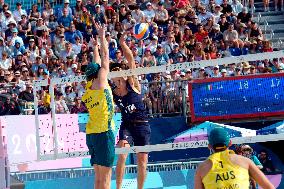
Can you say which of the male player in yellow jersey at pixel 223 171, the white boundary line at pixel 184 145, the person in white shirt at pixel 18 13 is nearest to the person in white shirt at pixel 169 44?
the person in white shirt at pixel 18 13

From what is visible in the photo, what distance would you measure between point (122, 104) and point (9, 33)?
1114 centimetres

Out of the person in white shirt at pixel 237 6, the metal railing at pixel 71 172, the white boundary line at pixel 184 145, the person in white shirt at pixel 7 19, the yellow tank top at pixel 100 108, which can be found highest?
the person in white shirt at pixel 237 6

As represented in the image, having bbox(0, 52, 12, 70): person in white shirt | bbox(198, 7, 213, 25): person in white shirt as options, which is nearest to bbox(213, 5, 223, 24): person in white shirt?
bbox(198, 7, 213, 25): person in white shirt

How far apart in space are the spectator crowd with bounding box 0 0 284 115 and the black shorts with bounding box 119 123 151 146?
21.6 ft

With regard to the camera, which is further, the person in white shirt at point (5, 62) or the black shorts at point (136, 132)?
the person in white shirt at point (5, 62)

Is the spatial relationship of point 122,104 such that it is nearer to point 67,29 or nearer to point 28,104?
point 28,104

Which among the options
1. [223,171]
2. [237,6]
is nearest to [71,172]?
[223,171]

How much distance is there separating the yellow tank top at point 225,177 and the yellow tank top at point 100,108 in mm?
3521

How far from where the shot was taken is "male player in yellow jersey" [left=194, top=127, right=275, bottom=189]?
8.71 meters

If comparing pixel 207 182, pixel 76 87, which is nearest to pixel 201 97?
pixel 76 87

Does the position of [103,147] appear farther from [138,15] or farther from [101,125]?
[138,15]

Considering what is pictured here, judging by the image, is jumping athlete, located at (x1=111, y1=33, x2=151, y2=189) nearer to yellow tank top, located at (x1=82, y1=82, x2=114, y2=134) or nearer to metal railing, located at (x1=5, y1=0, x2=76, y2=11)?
yellow tank top, located at (x1=82, y1=82, x2=114, y2=134)

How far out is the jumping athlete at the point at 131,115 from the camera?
1310 centimetres

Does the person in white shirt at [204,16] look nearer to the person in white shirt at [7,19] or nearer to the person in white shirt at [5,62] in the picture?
the person in white shirt at [7,19]
